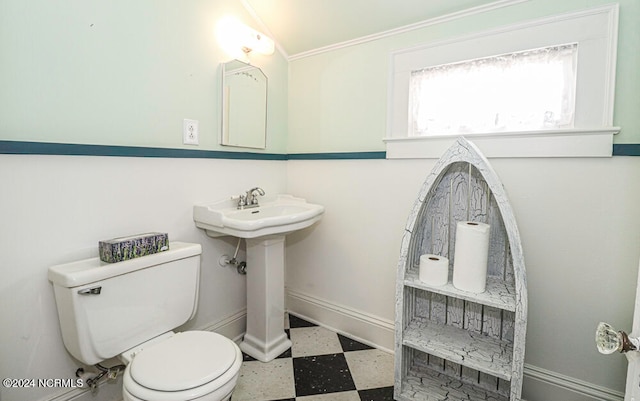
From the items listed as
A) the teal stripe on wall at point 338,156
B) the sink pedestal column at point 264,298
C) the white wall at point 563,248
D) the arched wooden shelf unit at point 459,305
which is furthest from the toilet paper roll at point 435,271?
the sink pedestal column at point 264,298

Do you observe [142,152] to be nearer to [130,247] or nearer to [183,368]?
[130,247]

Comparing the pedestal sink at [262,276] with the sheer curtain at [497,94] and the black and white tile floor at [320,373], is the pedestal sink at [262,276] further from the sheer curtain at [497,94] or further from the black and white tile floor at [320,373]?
the sheer curtain at [497,94]

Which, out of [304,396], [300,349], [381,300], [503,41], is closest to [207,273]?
[300,349]

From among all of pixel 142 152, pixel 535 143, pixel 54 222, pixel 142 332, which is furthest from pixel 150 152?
pixel 535 143

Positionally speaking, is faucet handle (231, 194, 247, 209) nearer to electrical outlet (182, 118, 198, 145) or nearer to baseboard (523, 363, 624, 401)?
electrical outlet (182, 118, 198, 145)

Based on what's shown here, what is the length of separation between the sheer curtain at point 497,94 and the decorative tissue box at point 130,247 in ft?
4.43

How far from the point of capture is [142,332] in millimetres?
1244

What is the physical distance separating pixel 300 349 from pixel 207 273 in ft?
2.32

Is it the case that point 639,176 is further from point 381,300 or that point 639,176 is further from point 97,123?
point 97,123

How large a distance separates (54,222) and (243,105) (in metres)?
1.09

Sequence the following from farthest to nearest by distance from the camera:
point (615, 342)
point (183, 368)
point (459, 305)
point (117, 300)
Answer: point (459, 305) → point (117, 300) → point (183, 368) → point (615, 342)

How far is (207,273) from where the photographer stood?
1.78 m

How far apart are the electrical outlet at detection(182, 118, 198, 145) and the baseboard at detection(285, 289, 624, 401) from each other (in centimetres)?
127

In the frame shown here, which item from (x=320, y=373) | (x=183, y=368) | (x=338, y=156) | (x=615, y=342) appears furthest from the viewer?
(x=338, y=156)
